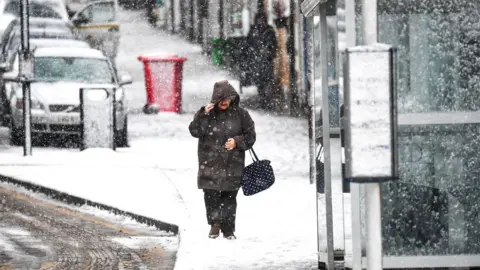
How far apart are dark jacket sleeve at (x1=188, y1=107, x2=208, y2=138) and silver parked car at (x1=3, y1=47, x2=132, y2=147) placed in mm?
8782

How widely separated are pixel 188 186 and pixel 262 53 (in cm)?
1628

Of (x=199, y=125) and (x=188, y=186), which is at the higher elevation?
(x=199, y=125)

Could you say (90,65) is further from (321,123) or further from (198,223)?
(321,123)

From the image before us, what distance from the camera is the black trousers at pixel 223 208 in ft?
35.7

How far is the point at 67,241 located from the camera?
453 inches

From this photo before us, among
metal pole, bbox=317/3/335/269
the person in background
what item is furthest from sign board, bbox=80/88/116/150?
metal pole, bbox=317/3/335/269

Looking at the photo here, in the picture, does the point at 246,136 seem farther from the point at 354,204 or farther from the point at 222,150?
the point at 354,204

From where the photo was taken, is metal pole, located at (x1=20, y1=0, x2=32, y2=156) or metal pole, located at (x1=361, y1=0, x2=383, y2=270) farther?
metal pole, located at (x1=20, y1=0, x2=32, y2=156)

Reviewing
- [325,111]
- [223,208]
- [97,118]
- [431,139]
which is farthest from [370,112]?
[97,118]

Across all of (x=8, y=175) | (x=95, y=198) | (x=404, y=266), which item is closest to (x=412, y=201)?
(x=404, y=266)

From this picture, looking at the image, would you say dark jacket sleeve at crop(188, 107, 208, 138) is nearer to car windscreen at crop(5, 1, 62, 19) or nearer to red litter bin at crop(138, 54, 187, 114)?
red litter bin at crop(138, 54, 187, 114)

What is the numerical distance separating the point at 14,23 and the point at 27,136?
9332mm

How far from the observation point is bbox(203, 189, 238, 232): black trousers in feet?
35.7

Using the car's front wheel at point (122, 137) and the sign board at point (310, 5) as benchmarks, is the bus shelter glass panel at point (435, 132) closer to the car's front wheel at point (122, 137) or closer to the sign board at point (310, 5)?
the sign board at point (310, 5)
